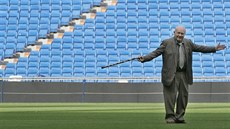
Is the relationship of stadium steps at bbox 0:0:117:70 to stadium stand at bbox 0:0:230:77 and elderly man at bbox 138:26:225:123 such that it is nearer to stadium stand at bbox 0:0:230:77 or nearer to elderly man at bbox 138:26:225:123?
stadium stand at bbox 0:0:230:77

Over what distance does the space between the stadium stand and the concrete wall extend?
3.10 metres

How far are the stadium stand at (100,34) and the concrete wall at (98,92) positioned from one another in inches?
122

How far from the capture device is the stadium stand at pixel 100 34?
3772 cm

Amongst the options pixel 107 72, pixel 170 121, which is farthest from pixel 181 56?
pixel 107 72

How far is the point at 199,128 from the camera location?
40.7 feet

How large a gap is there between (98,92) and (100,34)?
6.20m

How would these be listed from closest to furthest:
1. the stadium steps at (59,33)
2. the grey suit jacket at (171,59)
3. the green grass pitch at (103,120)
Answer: the green grass pitch at (103,120), the grey suit jacket at (171,59), the stadium steps at (59,33)

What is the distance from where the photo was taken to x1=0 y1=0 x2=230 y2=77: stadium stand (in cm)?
3772

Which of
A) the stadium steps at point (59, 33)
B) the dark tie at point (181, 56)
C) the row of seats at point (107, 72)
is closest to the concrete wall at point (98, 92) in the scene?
the row of seats at point (107, 72)

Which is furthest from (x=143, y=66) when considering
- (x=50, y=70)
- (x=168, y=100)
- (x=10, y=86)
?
(x=168, y=100)

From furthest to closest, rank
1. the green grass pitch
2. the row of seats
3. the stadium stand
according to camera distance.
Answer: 1. the stadium stand
2. the row of seats
3. the green grass pitch

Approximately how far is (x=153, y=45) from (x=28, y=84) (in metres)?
7.85

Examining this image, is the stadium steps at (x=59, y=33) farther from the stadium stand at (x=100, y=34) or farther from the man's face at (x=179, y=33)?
the man's face at (x=179, y=33)

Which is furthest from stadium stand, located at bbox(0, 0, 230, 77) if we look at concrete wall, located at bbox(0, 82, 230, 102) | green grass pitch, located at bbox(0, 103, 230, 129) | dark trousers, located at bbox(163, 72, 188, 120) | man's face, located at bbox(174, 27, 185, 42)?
man's face, located at bbox(174, 27, 185, 42)
